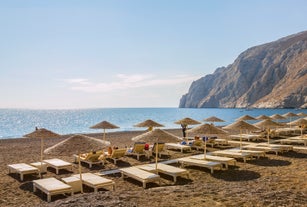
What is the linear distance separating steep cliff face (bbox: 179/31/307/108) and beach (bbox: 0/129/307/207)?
363 feet

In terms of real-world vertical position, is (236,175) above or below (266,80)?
below

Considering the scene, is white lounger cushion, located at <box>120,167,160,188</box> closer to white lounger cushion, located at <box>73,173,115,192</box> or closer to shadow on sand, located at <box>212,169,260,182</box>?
white lounger cushion, located at <box>73,173,115,192</box>

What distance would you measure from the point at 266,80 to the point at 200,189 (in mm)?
145374

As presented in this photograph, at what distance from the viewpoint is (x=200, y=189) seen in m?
8.23

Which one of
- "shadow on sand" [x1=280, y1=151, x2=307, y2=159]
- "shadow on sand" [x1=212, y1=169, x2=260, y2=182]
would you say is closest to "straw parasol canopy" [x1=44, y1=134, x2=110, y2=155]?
"shadow on sand" [x1=212, y1=169, x2=260, y2=182]

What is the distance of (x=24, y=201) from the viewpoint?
27.3 feet

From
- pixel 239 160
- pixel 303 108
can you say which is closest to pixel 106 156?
pixel 239 160

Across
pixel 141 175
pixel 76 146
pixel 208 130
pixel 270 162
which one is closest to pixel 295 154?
pixel 270 162

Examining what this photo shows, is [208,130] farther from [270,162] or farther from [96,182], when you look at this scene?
[96,182]

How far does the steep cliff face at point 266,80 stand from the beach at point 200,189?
111 metres

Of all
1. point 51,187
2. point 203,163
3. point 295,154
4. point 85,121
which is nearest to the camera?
point 51,187

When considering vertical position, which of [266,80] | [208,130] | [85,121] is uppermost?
[266,80]

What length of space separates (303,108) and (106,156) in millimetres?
113023

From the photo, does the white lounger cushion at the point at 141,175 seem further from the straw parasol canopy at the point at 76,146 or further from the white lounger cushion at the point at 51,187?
the white lounger cushion at the point at 51,187
